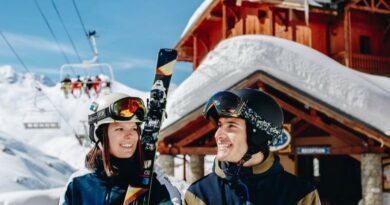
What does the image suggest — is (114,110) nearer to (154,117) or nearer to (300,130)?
(154,117)

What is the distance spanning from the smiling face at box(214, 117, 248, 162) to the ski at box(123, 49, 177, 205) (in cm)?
79

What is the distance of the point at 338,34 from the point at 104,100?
17.4 m

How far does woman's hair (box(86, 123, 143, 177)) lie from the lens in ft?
11.8

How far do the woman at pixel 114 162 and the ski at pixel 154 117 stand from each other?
0.05m

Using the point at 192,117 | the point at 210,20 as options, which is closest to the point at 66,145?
the point at 210,20

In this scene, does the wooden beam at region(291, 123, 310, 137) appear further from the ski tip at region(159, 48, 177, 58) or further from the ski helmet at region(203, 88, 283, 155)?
the ski helmet at region(203, 88, 283, 155)

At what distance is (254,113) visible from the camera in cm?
299

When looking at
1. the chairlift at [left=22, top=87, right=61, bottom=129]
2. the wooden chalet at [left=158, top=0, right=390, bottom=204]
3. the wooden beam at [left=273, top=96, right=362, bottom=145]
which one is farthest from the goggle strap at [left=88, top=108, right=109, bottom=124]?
the chairlift at [left=22, top=87, right=61, bottom=129]

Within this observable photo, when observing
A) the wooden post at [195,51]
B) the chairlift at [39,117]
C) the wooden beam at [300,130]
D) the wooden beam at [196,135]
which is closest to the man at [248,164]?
the wooden beam at [196,135]

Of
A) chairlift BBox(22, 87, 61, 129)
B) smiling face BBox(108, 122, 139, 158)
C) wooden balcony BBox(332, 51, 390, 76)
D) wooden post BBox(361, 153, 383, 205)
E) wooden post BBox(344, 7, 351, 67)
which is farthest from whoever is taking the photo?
chairlift BBox(22, 87, 61, 129)

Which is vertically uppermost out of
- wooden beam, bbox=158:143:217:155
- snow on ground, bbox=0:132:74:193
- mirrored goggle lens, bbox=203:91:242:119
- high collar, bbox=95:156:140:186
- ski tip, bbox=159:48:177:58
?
ski tip, bbox=159:48:177:58

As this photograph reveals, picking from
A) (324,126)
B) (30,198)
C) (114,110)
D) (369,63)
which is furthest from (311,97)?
(369,63)

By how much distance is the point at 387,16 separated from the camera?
67.2 feet

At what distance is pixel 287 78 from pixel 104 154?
352 inches
